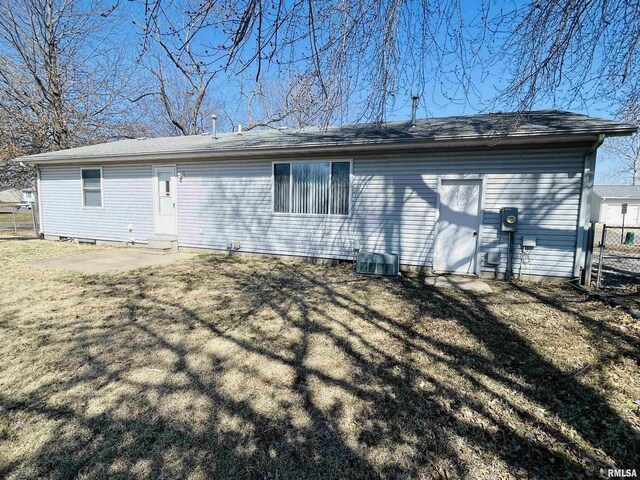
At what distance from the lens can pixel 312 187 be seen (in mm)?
7770

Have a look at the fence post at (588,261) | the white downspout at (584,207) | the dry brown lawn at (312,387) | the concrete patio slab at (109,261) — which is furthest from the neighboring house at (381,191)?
the dry brown lawn at (312,387)

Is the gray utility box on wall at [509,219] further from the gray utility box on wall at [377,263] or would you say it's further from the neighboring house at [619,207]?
the neighboring house at [619,207]

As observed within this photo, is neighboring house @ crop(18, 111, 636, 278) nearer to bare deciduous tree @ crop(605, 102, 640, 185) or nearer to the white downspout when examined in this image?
the white downspout

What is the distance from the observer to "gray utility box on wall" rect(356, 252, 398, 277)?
6699 mm

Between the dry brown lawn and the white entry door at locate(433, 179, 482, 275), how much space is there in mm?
1906

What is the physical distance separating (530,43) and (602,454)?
381 centimetres

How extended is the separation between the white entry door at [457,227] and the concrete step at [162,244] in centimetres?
682

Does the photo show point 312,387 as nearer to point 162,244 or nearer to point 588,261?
point 588,261

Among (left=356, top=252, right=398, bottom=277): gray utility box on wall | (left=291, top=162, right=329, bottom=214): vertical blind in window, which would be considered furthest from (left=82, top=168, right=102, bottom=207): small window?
(left=356, top=252, right=398, bottom=277): gray utility box on wall

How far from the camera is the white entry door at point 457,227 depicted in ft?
21.7

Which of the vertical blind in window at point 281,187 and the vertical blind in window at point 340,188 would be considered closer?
the vertical blind in window at point 340,188

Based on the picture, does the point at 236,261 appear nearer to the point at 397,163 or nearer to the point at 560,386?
the point at 397,163

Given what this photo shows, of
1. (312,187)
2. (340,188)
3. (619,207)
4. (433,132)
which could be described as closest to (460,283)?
(433,132)

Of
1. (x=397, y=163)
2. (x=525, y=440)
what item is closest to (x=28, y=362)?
(x=525, y=440)
